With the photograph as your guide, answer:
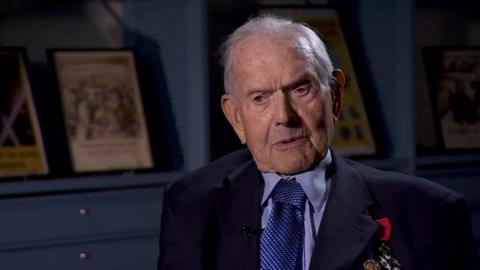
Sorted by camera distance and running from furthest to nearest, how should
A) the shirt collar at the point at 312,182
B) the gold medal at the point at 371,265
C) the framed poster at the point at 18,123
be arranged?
the framed poster at the point at 18,123 < the shirt collar at the point at 312,182 < the gold medal at the point at 371,265

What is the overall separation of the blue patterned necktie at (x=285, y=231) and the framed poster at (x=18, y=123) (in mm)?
1324

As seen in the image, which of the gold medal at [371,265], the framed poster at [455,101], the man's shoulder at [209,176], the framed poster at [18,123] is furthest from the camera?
the framed poster at [455,101]

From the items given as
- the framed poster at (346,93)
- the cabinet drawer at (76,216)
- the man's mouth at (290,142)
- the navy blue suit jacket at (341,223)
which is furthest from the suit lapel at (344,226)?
the framed poster at (346,93)

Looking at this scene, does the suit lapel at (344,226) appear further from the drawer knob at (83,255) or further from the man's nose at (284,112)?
the drawer knob at (83,255)

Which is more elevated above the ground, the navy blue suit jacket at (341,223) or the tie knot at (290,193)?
the tie knot at (290,193)

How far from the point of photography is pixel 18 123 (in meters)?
2.89

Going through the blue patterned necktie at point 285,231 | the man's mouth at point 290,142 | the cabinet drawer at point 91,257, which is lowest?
the cabinet drawer at point 91,257

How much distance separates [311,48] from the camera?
5.49ft

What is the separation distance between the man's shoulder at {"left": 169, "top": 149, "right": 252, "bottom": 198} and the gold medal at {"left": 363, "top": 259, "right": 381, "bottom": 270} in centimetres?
35

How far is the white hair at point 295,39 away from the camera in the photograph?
1661 mm

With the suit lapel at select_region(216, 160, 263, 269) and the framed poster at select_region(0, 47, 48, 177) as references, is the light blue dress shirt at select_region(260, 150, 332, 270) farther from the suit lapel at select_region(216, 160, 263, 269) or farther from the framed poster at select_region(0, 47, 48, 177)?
the framed poster at select_region(0, 47, 48, 177)

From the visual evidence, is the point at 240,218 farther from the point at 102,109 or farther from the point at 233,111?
the point at 102,109

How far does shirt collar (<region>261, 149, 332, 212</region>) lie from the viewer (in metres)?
1.73

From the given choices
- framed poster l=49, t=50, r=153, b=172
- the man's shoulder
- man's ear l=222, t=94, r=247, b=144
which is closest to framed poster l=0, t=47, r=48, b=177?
framed poster l=49, t=50, r=153, b=172
